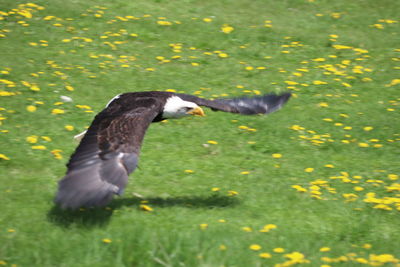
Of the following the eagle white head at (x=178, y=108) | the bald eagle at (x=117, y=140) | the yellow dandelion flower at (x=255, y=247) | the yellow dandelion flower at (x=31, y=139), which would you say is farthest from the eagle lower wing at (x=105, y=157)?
the yellow dandelion flower at (x=31, y=139)

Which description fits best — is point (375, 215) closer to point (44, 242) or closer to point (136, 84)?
point (44, 242)

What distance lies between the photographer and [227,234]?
6078 millimetres

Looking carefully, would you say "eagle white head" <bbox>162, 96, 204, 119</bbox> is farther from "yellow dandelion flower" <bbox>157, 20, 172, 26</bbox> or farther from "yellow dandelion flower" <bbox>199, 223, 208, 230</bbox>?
"yellow dandelion flower" <bbox>157, 20, 172, 26</bbox>

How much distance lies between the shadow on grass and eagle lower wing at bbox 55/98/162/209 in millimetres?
566

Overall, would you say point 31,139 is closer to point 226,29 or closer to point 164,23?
point 164,23

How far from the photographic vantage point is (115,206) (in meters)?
6.59

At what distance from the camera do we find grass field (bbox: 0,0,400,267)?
5.85 metres

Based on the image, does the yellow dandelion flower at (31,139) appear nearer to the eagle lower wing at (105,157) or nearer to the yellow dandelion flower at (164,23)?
the eagle lower wing at (105,157)

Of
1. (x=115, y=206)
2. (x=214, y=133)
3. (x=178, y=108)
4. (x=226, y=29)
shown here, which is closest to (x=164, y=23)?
(x=226, y=29)

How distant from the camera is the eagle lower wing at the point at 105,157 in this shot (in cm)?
537

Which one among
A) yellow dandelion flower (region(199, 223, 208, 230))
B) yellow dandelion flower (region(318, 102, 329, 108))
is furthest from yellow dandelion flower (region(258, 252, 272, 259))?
yellow dandelion flower (region(318, 102, 329, 108))

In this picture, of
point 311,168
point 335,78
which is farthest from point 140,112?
point 335,78

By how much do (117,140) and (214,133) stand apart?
117 inches

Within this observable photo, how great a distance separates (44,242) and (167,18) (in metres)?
8.09
